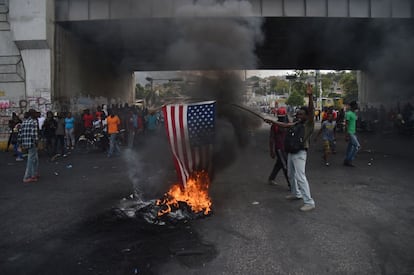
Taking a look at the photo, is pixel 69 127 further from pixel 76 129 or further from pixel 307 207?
pixel 307 207

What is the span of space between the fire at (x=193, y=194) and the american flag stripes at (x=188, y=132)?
210mm

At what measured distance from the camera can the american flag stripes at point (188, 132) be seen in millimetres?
4285

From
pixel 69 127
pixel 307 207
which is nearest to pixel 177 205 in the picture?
pixel 307 207

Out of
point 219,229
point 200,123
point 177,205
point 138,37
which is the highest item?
point 138,37

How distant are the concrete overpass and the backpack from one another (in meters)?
3.54

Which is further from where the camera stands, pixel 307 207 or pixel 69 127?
pixel 69 127

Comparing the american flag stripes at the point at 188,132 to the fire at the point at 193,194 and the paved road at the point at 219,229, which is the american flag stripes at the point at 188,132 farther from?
the paved road at the point at 219,229

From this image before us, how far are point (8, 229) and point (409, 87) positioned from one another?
16192 millimetres

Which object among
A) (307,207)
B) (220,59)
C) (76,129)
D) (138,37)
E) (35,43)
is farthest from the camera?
(76,129)

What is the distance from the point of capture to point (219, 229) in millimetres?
3963

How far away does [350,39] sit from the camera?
13.9 meters

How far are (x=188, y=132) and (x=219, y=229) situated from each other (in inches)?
50.2

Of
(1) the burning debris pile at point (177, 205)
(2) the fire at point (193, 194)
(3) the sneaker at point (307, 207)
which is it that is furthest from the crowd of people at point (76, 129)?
(3) the sneaker at point (307, 207)

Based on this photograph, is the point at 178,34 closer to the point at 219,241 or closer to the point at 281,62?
the point at 219,241
